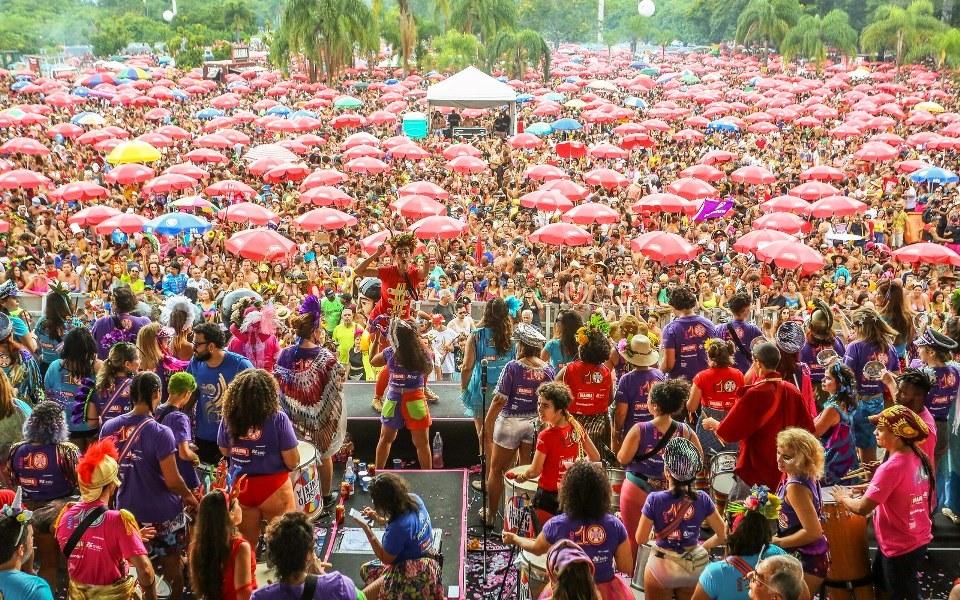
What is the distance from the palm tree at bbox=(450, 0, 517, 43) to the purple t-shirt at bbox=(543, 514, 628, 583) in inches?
1932

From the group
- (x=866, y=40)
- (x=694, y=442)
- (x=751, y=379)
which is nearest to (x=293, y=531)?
(x=694, y=442)

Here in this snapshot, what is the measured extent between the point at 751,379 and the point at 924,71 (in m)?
51.4

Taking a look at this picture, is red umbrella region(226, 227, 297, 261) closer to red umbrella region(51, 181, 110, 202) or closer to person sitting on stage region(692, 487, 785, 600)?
red umbrella region(51, 181, 110, 202)

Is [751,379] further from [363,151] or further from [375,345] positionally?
[363,151]

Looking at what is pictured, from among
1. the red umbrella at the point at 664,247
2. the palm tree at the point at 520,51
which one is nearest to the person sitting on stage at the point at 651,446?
the red umbrella at the point at 664,247

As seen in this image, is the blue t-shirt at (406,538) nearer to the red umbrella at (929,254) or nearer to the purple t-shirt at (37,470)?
the purple t-shirt at (37,470)

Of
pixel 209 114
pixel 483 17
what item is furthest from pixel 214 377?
pixel 483 17

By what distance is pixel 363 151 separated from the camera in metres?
20.3

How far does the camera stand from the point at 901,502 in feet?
15.0

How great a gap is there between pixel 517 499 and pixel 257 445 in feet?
5.09

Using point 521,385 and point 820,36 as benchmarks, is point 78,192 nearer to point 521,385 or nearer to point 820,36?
point 521,385

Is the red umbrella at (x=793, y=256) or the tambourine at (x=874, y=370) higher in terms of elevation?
the tambourine at (x=874, y=370)

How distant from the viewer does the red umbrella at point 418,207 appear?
Answer: 14.9m

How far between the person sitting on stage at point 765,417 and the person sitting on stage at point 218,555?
2.71 meters
